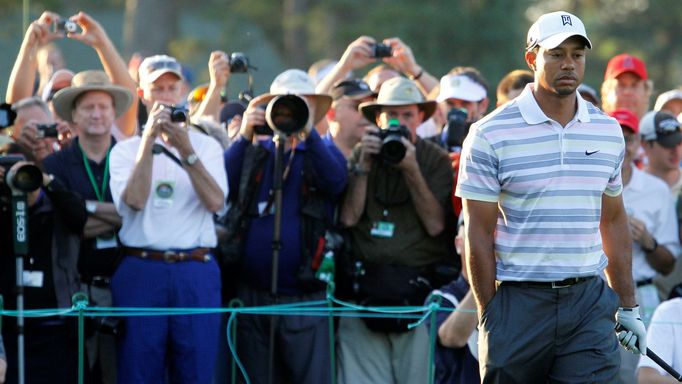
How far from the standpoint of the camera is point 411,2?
2508 cm

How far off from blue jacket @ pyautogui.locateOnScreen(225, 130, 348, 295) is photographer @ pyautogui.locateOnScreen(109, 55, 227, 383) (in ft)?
0.95

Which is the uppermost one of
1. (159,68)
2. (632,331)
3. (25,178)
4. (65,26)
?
(65,26)

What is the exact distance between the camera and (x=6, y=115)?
26.2ft

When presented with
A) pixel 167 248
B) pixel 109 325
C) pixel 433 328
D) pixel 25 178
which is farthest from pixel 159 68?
pixel 433 328

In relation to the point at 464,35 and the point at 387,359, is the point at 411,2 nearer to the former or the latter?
the point at 464,35

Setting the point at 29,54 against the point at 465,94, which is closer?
the point at 29,54

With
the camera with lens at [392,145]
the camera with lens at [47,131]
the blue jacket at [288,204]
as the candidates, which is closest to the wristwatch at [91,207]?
the camera with lens at [47,131]

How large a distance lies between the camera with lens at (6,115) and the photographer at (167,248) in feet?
1.94

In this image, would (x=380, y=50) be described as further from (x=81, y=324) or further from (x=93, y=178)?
(x=81, y=324)

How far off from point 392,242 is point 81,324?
1853mm

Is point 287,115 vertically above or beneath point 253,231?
above

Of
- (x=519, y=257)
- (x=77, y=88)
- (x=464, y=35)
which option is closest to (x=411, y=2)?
(x=464, y=35)

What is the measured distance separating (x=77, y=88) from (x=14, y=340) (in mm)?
1611

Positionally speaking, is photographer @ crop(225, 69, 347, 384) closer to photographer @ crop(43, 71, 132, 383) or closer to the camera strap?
the camera strap
